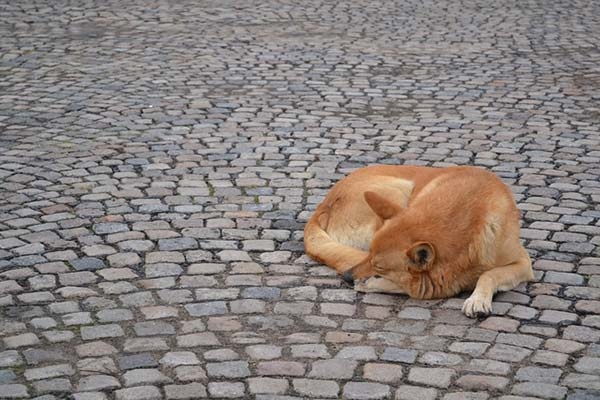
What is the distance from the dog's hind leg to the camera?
17.9 feet

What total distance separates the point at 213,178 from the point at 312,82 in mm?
3634

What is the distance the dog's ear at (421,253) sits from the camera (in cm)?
540

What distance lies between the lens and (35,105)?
10250 mm

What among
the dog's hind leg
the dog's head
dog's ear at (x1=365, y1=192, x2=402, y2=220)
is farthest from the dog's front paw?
dog's ear at (x1=365, y1=192, x2=402, y2=220)

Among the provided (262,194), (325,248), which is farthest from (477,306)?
(262,194)

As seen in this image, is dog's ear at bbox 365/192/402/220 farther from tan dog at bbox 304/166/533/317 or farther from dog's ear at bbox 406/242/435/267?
dog's ear at bbox 406/242/435/267

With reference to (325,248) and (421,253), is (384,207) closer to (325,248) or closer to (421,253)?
(421,253)

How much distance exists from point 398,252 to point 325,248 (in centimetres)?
76

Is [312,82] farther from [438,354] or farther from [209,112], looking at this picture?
[438,354]

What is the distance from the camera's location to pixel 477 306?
5.45 metres

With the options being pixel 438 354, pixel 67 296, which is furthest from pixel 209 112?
pixel 438 354

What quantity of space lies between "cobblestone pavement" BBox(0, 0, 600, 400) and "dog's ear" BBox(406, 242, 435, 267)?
0.27 metres

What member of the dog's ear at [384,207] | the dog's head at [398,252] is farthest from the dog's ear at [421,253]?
the dog's ear at [384,207]

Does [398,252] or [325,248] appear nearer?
[398,252]
